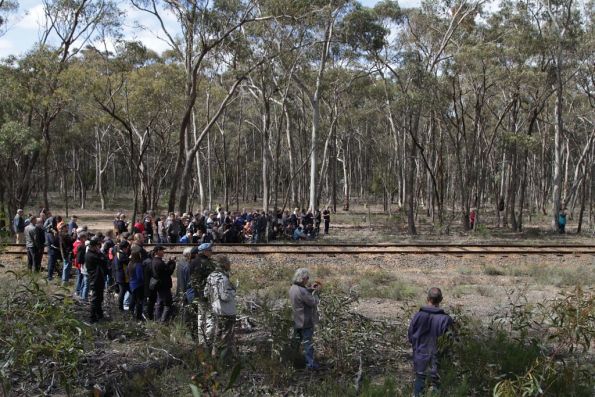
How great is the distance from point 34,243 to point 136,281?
4760 millimetres

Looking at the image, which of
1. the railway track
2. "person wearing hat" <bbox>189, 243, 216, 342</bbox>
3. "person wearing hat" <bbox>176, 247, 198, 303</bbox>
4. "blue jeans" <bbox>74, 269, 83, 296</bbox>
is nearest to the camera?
"person wearing hat" <bbox>189, 243, 216, 342</bbox>

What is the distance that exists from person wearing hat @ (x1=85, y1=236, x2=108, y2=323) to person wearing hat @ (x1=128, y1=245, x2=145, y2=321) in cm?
47

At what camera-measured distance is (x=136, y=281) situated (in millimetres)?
9484

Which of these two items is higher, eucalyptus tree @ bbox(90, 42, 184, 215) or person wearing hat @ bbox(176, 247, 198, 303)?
eucalyptus tree @ bbox(90, 42, 184, 215)

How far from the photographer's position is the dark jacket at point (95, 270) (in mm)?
9492

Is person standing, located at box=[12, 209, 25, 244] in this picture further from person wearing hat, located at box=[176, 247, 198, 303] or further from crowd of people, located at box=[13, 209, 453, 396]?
person wearing hat, located at box=[176, 247, 198, 303]

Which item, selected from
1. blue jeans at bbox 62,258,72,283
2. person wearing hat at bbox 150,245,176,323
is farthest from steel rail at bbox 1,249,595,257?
person wearing hat at bbox 150,245,176,323

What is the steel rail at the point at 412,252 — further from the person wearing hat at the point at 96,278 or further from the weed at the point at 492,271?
the person wearing hat at the point at 96,278

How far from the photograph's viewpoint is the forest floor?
21.7 feet

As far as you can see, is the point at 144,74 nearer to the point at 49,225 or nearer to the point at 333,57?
the point at 333,57

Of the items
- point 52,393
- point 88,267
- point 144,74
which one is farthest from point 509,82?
point 52,393

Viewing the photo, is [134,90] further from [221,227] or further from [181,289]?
[181,289]

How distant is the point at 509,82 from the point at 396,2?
9020 millimetres

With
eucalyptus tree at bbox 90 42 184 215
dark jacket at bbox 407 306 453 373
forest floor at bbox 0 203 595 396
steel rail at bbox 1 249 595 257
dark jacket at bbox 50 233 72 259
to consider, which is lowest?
forest floor at bbox 0 203 595 396
